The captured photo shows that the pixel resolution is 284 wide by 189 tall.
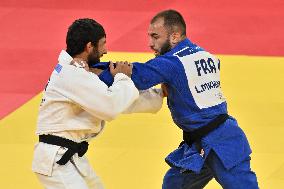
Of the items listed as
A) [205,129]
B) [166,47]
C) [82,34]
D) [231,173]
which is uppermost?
[82,34]

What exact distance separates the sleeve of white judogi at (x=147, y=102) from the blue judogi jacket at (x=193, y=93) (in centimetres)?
23

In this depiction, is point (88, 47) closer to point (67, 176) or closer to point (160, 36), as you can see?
point (160, 36)

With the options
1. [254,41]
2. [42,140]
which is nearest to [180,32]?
[42,140]

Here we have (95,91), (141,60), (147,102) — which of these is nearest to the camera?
(95,91)

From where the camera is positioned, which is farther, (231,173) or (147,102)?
(147,102)

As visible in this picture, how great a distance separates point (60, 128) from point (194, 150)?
1.13 metres

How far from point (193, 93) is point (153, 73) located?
0.38 meters

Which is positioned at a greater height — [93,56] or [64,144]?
[93,56]

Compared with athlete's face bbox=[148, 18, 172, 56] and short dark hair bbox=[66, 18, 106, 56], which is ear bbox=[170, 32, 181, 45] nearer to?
athlete's face bbox=[148, 18, 172, 56]

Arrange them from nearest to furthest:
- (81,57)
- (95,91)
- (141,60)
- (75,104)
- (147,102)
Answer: (95,91), (75,104), (81,57), (147,102), (141,60)

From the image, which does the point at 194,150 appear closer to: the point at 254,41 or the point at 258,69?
the point at 258,69

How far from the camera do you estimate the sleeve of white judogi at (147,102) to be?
23.9 feet

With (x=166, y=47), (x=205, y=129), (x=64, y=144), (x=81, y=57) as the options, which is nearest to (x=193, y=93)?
(x=205, y=129)

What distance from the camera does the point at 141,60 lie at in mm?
13133
